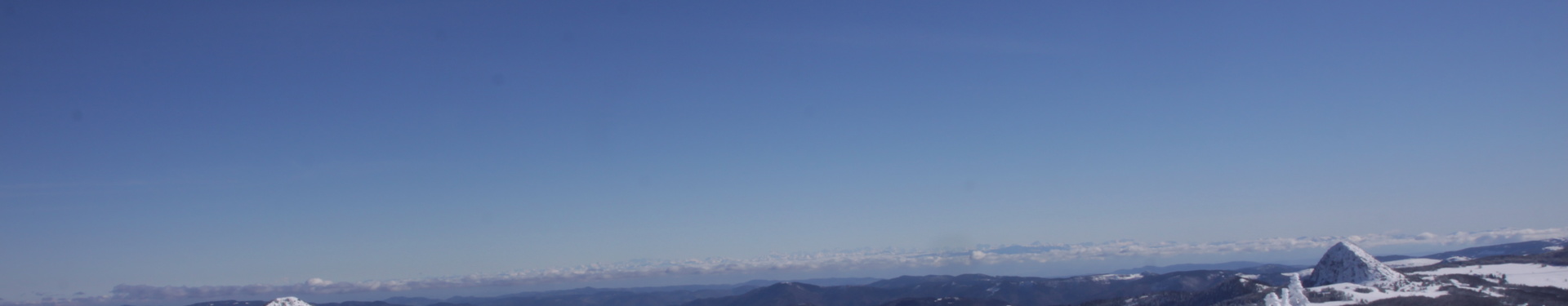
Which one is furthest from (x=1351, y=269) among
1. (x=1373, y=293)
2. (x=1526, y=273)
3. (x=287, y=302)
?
(x=287, y=302)

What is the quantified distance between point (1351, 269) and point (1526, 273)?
23934 mm

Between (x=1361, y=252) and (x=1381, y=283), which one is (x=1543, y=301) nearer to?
(x=1381, y=283)

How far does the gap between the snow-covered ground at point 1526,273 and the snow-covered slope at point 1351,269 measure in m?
11.4

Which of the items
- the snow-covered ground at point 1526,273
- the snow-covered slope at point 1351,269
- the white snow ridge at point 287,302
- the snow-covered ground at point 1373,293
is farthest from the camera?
the white snow ridge at point 287,302

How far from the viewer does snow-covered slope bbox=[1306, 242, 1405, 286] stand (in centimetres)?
10281

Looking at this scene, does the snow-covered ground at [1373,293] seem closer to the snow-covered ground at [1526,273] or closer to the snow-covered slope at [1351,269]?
the snow-covered slope at [1351,269]

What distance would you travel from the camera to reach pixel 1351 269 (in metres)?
110

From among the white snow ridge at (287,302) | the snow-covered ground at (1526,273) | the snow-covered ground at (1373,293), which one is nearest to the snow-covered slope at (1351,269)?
the snow-covered ground at (1373,293)

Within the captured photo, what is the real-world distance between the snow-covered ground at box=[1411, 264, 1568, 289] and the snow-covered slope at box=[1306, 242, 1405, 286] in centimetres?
1138

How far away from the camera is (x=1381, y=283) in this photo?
95500mm

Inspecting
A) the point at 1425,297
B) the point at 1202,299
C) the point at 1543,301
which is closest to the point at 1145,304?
the point at 1202,299

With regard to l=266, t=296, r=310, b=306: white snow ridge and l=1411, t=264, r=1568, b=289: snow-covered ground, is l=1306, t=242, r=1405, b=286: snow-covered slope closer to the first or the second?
l=1411, t=264, r=1568, b=289: snow-covered ground

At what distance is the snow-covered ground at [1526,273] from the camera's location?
97438 millimetres

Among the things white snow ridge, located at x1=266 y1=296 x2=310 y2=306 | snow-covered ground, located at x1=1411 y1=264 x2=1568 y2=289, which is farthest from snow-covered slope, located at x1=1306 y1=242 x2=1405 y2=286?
white snow ridge, located at x1=266 y1=296 x2=310 y2=306
